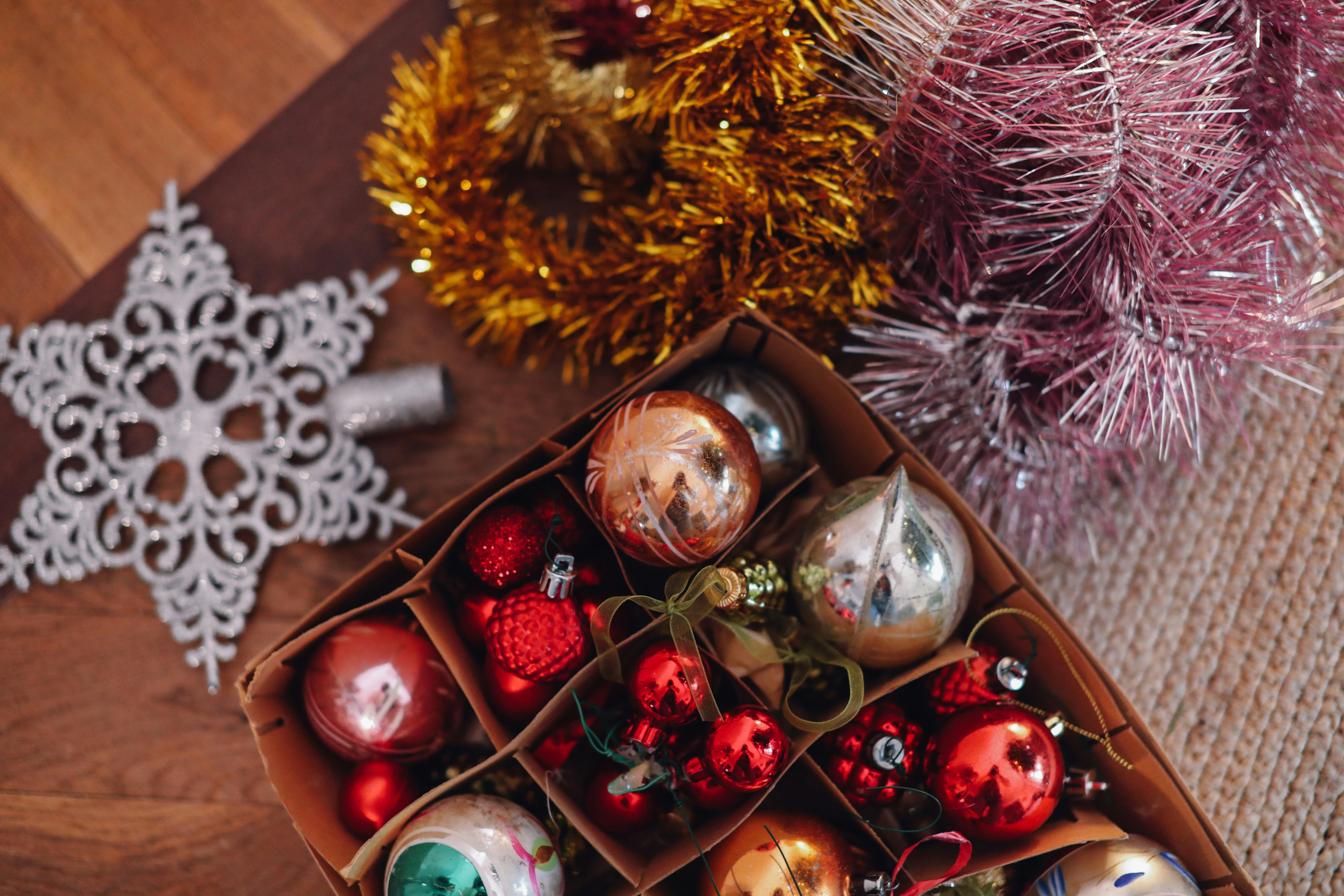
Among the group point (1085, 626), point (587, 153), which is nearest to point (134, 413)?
point (587, 153)

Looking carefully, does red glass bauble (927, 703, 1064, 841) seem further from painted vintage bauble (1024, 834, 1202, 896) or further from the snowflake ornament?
the snowflake ornament

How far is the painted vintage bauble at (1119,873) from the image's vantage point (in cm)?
64

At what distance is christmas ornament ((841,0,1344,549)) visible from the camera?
619mm

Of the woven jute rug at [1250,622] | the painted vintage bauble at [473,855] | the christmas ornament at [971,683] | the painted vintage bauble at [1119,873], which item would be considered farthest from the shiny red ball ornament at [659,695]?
the woven jute rug at [1250,622]

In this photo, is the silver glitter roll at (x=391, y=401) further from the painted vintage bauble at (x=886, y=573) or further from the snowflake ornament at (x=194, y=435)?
the painted vintage bauble at (x=886, y=573)

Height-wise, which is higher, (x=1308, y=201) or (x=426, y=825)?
(x=426, y=825)

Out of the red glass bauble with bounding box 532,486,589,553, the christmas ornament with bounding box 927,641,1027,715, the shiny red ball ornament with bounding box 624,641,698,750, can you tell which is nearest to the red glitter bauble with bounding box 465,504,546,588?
the red glass bauble with bounding box 532,486,589,553

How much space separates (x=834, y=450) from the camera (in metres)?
0.80

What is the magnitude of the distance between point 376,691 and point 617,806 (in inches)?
9.0

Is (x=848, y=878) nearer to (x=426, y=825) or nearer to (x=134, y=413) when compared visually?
(x=426, y=825)

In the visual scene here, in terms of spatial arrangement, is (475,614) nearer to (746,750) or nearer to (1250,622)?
(746,750)

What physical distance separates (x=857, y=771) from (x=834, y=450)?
300 millimetres

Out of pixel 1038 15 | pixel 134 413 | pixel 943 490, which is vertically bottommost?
pixel 943 490

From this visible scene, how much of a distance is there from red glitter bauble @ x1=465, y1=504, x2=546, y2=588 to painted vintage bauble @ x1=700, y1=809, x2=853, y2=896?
10.8 inches
